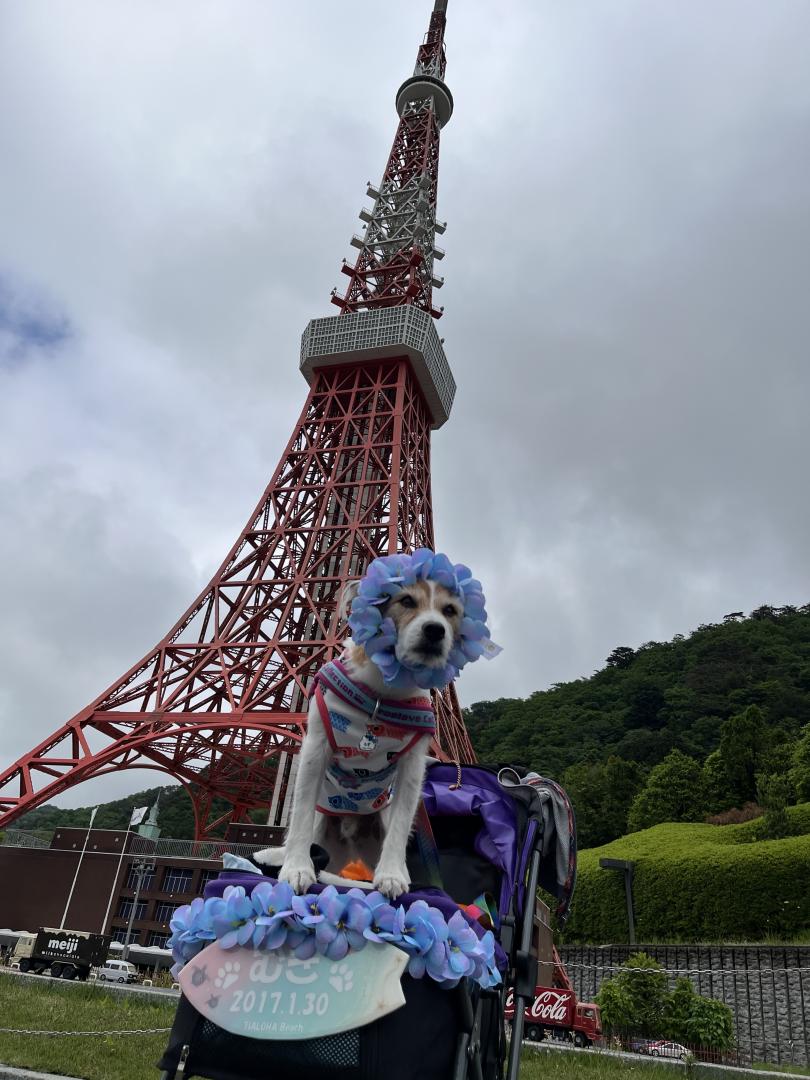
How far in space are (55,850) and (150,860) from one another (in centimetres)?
363

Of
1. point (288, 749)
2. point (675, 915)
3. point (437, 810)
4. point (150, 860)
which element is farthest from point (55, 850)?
point (437, 810)

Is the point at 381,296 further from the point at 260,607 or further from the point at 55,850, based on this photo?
the point at 55,850

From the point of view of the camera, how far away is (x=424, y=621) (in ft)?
7.72

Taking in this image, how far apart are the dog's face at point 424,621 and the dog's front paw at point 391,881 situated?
2.01 feet

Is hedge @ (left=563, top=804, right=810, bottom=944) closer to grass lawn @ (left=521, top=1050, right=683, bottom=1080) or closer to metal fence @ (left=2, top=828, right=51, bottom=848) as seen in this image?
grass lawn @ (left=521, top=1050, right=683, bottom=1080)

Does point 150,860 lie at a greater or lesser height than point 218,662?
lesser

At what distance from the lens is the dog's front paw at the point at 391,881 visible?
2168 mm

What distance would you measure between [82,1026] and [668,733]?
3938cm

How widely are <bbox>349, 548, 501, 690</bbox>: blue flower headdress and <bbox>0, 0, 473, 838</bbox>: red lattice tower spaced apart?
13875 mm

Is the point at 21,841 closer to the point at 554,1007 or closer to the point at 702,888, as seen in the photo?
the point at 554,1007

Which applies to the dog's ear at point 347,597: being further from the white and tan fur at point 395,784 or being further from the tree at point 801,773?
the tree at point 801,773

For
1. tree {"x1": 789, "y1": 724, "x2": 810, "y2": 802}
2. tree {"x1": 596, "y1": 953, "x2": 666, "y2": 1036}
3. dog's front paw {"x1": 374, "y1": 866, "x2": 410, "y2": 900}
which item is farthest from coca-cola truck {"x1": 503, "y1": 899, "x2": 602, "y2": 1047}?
tree {"x1": 789, "y1": 724, "x2": 810, "y2": 802}

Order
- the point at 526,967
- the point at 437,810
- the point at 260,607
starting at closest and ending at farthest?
the point at 526,967, the point at 437,810, the point at 260,607

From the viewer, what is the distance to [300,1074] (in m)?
1.95
